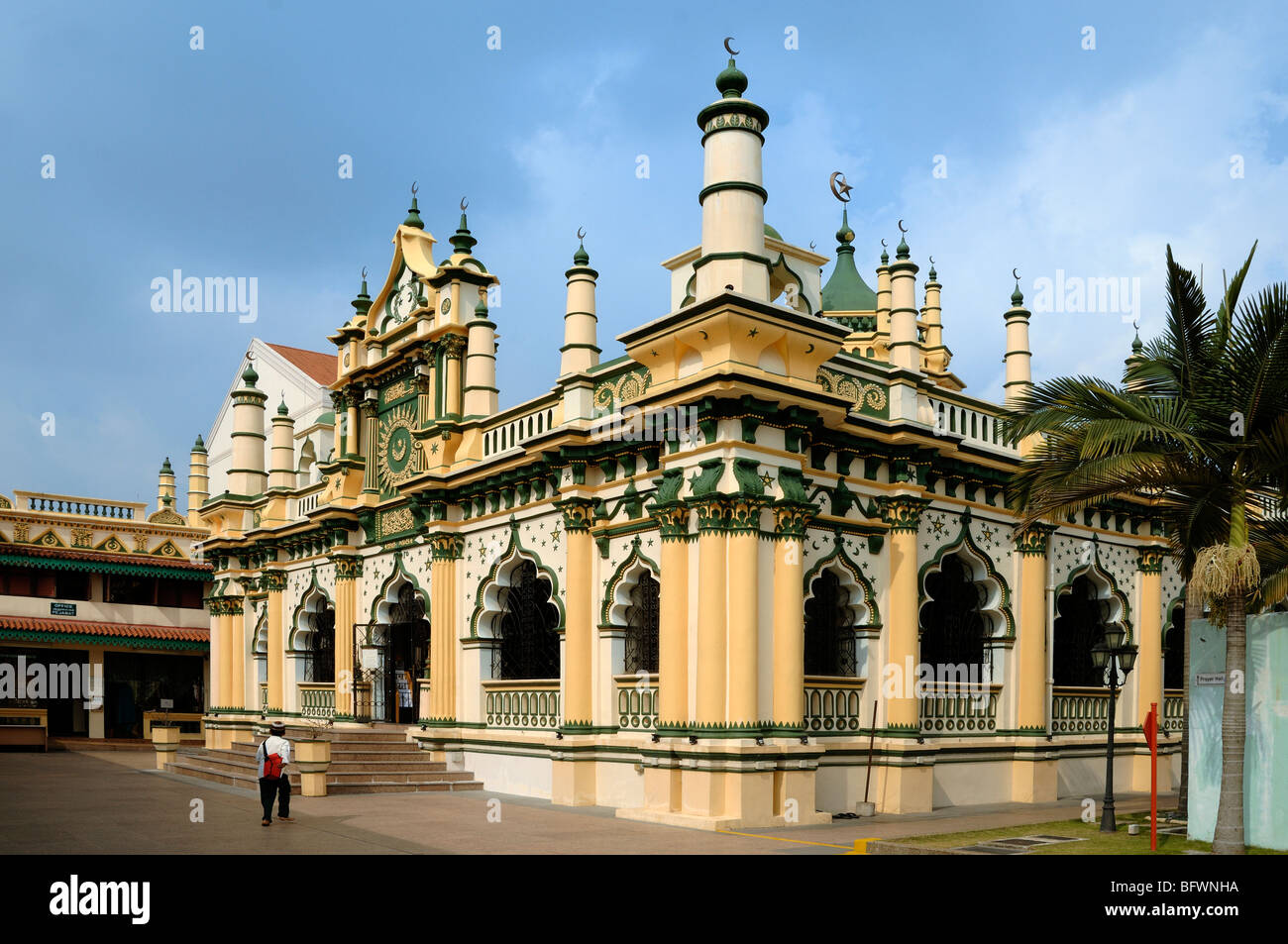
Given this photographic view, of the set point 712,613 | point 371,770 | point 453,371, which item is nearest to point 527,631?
point 371,770

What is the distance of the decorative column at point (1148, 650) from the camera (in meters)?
21.6

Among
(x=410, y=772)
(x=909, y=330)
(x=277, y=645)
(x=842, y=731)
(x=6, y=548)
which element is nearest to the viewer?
(x=842, y=731)

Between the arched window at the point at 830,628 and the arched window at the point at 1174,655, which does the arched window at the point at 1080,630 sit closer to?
the arched window at the point at 1174,655

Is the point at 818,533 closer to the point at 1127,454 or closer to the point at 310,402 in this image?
the point at 1127,454

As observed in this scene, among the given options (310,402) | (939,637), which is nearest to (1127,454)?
(939,637)

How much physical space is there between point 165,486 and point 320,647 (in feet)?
81.9

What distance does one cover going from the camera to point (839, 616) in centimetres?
1775

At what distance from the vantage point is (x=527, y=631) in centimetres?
2017

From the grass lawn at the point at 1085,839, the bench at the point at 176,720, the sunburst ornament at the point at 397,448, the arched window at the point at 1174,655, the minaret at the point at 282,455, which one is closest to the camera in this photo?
the grass lawn at the point at 1085,839

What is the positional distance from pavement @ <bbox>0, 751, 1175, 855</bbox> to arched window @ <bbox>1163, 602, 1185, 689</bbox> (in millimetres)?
4123

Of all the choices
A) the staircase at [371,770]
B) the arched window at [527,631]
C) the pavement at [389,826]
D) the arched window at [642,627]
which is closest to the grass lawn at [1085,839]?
the pavement at [389,826]

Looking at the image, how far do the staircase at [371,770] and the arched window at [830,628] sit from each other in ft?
23.0

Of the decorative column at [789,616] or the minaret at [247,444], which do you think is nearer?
the decorative column at [789,616]
